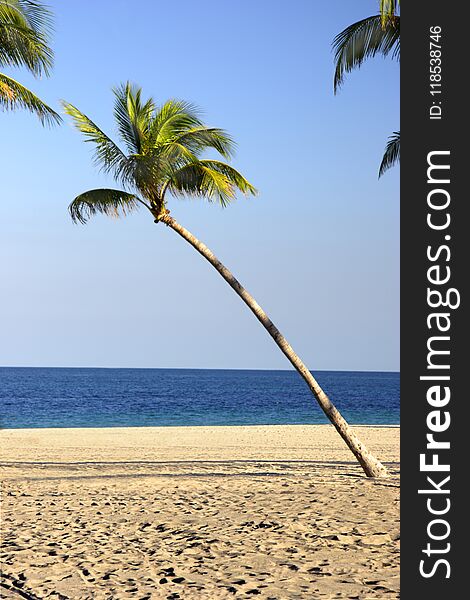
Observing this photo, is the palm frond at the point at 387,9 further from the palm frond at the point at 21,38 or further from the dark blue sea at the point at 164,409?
the dark blue sea at the point at 164,409

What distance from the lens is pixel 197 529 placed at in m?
7.91

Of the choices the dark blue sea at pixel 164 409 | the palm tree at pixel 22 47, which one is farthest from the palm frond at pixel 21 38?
the dark blue sea at pixel 164 409

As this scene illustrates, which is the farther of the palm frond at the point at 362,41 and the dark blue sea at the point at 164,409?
the dark blue sea at the point at 164,409

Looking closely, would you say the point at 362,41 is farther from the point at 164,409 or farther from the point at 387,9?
the point at 164,409

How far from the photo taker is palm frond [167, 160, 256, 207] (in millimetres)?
12102

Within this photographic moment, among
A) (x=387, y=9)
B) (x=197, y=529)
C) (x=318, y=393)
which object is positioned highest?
(x=387, y=9)

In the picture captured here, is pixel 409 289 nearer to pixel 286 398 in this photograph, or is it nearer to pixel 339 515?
pixel 339 515

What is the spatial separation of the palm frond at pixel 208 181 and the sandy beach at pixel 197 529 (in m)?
4.75

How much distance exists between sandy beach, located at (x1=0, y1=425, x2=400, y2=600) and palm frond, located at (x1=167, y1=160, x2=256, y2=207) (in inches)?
187

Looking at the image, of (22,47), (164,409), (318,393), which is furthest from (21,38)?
(164,409)

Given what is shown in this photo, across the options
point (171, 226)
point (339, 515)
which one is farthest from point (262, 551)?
point (171, 226)

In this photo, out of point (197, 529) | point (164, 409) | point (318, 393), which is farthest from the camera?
point (164, 409)

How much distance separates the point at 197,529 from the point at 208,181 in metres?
6.24

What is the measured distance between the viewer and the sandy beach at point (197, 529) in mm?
6023
